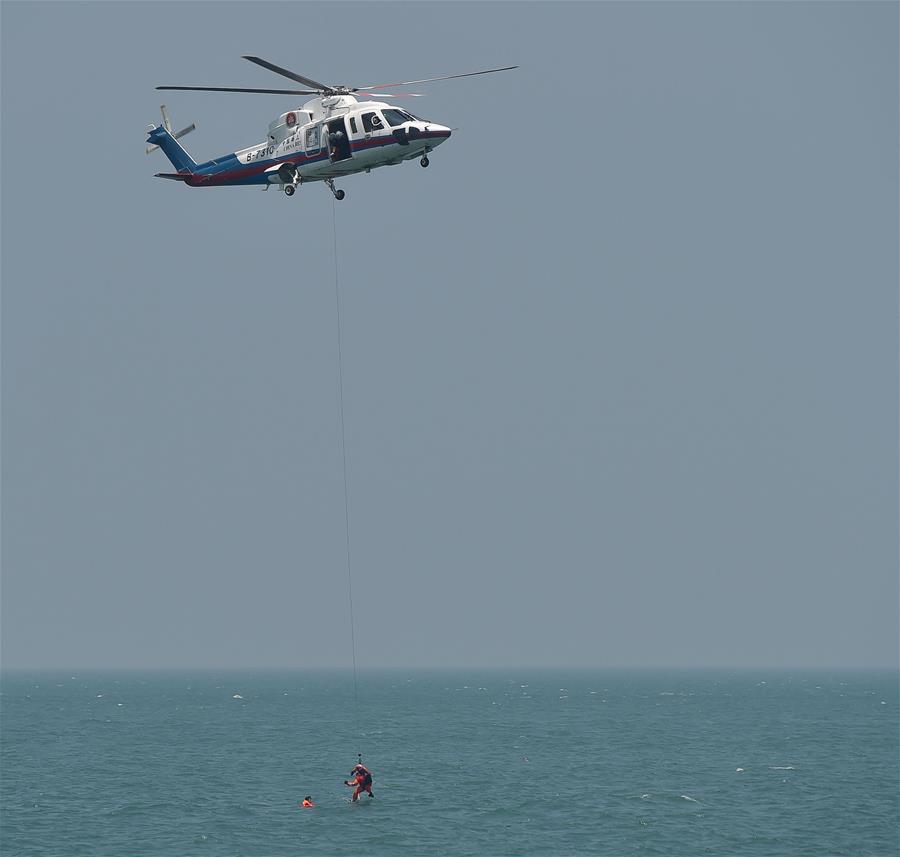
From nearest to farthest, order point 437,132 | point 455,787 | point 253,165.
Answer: point 437,132
point 253,165
point 455,787

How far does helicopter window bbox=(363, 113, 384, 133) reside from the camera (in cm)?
5431

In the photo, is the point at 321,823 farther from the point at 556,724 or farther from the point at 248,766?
the point at 556,724

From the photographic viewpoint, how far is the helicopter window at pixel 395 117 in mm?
54197

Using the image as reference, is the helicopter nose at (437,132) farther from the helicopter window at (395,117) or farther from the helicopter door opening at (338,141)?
the helicopter door opening at (338,141)

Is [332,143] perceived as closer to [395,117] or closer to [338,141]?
[338,141]

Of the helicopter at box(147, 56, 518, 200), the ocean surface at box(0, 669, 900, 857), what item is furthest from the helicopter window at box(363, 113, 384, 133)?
the ocean surface at box(0, 669, 900, 857)

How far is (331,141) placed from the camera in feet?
182

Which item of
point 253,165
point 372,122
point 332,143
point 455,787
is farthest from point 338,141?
point 455,787

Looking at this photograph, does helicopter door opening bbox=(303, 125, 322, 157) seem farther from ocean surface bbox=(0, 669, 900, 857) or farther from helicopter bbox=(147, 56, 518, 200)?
ocean surface bbox=(0, 669, 900, 857)

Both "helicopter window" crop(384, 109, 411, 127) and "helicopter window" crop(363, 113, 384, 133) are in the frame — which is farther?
"helicopter window" crop(363, 113, 384, 133)

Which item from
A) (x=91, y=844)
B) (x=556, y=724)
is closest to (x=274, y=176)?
(x=91, y=844)

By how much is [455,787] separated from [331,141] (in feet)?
169

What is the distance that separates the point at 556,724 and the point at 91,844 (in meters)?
84.4

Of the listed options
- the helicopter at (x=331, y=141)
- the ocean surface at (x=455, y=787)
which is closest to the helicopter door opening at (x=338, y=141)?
the helicopter at (x=331, y=141)
